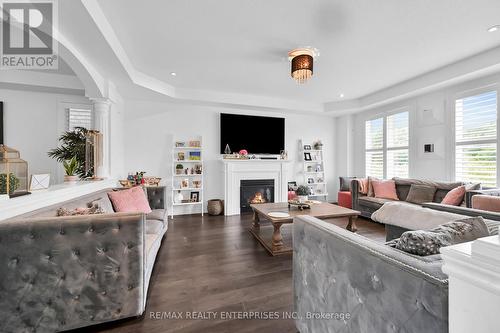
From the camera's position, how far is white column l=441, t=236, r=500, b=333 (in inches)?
19.2

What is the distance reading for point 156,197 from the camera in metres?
3.39

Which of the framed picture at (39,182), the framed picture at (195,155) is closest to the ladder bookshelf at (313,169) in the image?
the framed picture at (195,155)

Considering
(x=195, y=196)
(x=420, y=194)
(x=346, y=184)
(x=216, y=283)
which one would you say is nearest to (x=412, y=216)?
(x=216, y=283)

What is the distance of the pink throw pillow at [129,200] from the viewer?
2.60m

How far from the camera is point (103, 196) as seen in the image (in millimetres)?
2498

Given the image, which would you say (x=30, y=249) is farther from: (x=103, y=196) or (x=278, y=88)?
(x=278, y=88)

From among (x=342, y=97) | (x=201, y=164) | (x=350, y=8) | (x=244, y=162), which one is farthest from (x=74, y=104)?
(x=342, y=97)

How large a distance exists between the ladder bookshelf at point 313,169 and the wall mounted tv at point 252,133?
74 centimetres

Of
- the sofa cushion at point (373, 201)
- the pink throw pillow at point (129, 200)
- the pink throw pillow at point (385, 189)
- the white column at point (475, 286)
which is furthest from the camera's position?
the pink throw pillow at point (385, 189)

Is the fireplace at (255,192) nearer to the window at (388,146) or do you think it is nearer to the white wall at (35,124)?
the window at (388,146)

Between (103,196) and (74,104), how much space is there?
263 cm

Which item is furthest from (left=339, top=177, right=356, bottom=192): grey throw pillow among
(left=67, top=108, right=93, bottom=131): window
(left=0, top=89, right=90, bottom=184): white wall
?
(left=0, top=89, right=90, bottom=184): white wall

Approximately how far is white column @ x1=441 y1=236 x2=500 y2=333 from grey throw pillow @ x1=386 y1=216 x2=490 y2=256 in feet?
1.14

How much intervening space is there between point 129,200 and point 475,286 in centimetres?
300
